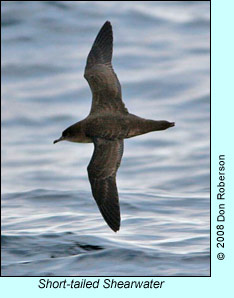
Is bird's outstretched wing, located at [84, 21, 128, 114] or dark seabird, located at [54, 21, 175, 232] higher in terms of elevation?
bird's outstretched wing, located at [84, 21, 128, 114]

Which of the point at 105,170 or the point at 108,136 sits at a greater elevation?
the point at 108,136

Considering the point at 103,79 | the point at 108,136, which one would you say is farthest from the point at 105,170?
the point at 103,79

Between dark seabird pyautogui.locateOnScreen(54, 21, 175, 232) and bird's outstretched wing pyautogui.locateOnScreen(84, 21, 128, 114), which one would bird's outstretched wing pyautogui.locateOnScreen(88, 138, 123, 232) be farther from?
bird's outstretched wing pyautogui.locateOnScreen(84, 21, 128, 114)

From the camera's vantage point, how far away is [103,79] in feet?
33.6

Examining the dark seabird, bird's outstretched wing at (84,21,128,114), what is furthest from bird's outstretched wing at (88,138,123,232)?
bird's outstretched wing at (84,21,128,114)

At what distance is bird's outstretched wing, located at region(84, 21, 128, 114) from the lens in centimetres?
987

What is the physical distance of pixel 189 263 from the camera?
973 cm

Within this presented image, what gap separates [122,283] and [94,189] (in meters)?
1.10

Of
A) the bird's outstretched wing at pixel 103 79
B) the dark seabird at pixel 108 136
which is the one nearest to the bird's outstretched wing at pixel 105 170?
the dark seabird at pixel 108 136

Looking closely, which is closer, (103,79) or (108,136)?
(108,136)

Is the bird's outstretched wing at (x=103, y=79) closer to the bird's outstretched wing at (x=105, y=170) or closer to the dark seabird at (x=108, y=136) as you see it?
the dark seabird at (x=108, y=136)

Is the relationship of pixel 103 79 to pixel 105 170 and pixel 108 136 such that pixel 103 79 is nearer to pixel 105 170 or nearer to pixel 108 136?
pixel 108 136

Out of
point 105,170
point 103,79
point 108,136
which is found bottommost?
point 105,170

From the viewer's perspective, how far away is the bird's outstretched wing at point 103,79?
9.87 metres
